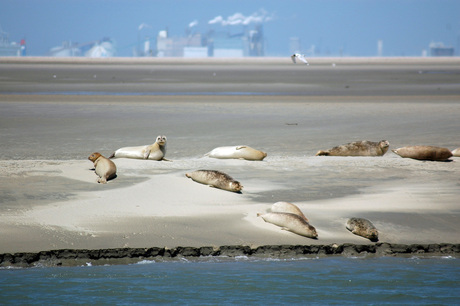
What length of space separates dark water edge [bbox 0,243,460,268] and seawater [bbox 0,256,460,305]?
0.51 ft

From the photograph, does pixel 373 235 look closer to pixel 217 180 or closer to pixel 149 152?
pixel 217 180

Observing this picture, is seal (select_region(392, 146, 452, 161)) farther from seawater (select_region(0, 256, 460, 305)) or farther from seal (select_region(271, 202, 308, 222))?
seawater (select_region(0, 256, 460, 305))

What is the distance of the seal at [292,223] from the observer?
842cm

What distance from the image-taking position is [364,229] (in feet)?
27.8

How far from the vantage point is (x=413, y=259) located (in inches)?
317

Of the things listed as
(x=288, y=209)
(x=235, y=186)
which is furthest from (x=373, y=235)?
(x=235, y=186)

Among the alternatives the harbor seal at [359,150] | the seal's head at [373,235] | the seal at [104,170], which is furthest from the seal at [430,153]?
the seal at [104,170]

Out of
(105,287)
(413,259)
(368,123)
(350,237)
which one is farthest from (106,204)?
(368,123)

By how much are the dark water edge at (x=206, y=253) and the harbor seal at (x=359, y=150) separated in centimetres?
536

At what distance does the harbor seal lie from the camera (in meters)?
13.6

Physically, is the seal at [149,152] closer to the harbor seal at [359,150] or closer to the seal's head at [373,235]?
the harbor seal at [359,150]

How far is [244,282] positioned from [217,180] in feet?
11.4

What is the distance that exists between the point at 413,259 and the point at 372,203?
80.8 inches

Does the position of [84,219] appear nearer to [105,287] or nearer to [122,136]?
[105,287]
